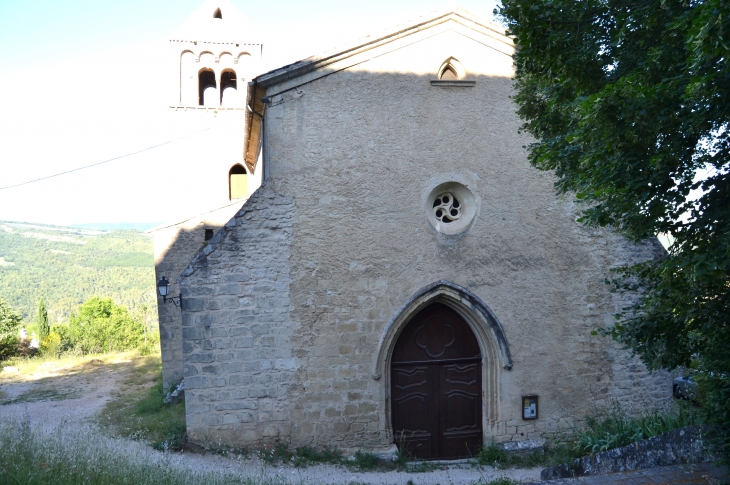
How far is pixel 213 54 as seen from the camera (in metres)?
18.3

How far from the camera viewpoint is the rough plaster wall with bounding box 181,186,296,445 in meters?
8.18

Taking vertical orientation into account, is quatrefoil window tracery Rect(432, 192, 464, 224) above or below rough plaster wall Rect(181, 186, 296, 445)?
above

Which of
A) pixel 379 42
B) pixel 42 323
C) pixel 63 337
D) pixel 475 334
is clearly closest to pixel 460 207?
pixel 475 334

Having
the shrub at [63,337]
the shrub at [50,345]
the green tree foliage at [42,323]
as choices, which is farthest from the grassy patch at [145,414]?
the green tree foliage at [42,323]

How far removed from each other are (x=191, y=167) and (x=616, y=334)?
14215 millimetres

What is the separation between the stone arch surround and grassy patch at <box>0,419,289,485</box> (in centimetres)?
261

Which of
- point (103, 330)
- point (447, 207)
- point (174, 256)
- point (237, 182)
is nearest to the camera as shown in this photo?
point (447, 207)

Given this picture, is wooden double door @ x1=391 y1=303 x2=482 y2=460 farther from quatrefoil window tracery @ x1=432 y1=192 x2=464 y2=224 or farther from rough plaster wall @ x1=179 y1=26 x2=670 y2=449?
quatrefoil window tracery @ x1=432 y1=192 x2=464 y2=224

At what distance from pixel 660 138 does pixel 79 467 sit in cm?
636

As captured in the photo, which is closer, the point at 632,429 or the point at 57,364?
the point at 632,429

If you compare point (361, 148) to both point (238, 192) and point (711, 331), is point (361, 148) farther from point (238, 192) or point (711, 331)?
point (238, 192)

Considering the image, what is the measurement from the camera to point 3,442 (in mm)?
6492

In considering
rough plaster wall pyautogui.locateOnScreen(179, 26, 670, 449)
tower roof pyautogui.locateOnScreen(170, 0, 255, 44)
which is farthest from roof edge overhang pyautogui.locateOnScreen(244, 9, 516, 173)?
tower roof pyautogui.locateOnScreen(170, 0, 255, 44)

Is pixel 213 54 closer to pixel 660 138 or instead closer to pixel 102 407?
pixel 102 407
